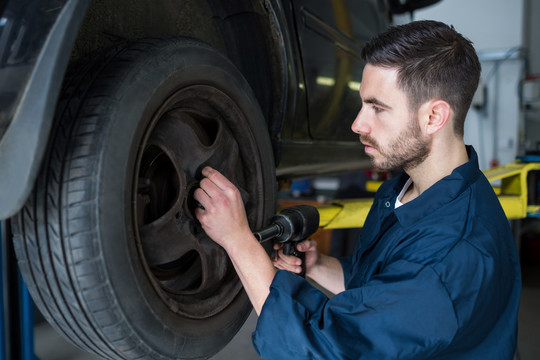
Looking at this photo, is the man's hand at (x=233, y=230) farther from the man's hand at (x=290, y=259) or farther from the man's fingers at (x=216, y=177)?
the man's hand at (x=290, y=259)

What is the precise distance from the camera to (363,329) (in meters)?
0.79

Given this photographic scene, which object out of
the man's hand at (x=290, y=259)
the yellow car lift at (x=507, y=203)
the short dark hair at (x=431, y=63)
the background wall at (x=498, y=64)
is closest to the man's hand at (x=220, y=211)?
the man's hand at (x=290, y=259)

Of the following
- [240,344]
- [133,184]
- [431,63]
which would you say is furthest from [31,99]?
[240,344]

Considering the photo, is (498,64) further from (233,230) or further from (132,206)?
(132,206)

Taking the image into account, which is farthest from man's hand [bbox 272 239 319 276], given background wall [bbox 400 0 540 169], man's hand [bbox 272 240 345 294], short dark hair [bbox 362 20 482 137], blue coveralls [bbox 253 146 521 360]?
background wall [bbox 400 0 540 169]

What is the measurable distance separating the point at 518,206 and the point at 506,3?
14.8 ft

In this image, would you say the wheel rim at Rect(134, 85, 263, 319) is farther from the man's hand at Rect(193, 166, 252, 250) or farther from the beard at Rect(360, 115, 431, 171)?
the beard at Rect(360, 115, 431, 171)

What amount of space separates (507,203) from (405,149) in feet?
4.37

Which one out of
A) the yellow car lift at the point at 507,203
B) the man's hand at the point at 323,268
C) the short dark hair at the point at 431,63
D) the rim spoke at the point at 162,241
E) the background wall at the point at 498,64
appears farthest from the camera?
the background wall at the point at 498,64

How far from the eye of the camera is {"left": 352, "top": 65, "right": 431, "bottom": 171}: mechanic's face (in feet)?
3.26

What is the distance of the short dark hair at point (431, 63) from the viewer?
98 centimetres

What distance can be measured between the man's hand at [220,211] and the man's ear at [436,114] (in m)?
0.47

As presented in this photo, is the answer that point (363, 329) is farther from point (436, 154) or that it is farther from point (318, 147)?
point (318, 147)

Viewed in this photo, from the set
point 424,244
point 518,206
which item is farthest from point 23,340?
point 518,206
